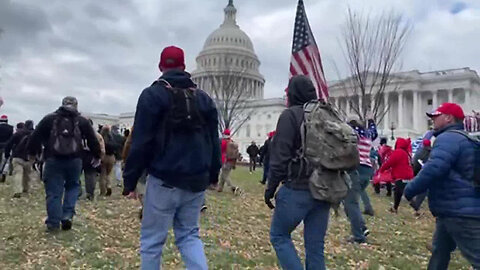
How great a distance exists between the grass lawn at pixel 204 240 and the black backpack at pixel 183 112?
7.57 feet

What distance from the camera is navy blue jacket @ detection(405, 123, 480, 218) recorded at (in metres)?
3.84

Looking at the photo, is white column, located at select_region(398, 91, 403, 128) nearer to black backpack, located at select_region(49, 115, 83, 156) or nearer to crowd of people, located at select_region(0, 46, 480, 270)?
black backpack, located at select_region(49, 115, 83, 156)

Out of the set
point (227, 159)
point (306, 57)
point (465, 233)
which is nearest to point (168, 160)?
point (465, 233)

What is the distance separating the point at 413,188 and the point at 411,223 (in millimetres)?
6167

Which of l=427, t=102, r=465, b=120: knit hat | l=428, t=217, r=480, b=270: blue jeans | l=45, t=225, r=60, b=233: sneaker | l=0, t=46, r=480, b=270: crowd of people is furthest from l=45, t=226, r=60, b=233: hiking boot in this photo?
l=427, t=102, r=465, b=120: knit hat

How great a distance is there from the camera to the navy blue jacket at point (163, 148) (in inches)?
136

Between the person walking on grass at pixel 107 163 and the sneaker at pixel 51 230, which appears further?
the person walking on grass at pixel 107 163

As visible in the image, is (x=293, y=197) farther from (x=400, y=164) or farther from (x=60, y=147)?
(x=400, y=164)

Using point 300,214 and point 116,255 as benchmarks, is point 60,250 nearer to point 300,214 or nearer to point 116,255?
point 116,255

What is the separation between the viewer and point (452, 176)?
12.9 ft

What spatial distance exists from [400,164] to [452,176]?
25.3 feet

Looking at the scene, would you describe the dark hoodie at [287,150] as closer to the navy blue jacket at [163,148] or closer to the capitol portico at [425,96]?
the navy blue jacket at [163,148]

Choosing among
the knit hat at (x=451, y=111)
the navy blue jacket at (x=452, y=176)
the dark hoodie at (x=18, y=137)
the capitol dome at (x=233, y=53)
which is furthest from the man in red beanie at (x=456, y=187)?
the capitol dome at (x=233, y=53)

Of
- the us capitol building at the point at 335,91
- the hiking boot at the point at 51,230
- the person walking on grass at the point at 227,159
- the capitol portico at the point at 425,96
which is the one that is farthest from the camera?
the capitol portico at the point at 425,96
